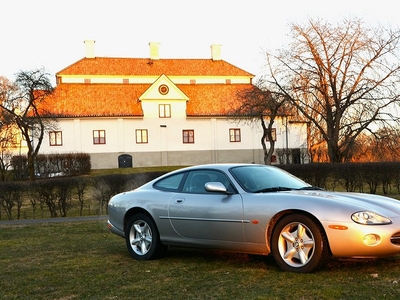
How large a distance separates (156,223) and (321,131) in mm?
24408

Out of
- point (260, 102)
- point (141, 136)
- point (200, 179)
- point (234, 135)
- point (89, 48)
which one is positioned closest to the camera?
point (200, 179)

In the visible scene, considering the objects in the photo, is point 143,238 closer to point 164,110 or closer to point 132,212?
point 132,212

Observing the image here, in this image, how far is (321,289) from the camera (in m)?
5.77

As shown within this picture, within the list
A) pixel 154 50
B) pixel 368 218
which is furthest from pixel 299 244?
pixel 154 50

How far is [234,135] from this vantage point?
65750 millimetres

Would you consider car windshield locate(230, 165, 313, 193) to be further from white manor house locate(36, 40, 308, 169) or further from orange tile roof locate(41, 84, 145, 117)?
orange tile roof locate(41, 84, 145, 117)

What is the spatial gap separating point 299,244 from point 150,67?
224ft

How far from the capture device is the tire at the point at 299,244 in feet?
21.6

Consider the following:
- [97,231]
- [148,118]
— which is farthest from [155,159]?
[97,231]

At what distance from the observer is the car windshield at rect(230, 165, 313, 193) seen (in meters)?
7.64

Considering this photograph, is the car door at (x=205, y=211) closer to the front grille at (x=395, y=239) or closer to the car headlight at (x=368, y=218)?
the car headlight at (x=368, y=218)

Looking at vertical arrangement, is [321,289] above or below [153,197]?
below

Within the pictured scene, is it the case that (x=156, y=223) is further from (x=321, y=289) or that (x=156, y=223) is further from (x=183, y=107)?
(x=183, y=107)

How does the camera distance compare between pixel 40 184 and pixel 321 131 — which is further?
pixel 321 131
